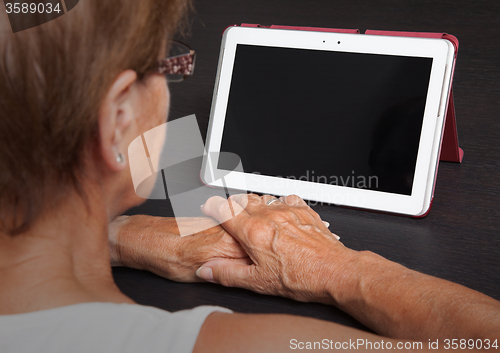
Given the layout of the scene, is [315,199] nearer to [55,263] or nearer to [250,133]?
[250,133]

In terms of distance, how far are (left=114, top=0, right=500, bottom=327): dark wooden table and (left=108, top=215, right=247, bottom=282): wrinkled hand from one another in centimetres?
2

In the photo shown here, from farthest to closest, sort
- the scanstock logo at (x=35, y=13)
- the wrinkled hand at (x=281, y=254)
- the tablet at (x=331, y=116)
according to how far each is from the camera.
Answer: the tablet at (x=331, y=116) → the wrinkled hand at (x=281, y=254) → the scanstock logo at (x=35, y=13)

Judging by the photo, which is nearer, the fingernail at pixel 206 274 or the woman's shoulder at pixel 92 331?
the woman's shoulder at pixel 92 331

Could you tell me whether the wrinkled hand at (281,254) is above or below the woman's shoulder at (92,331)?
below

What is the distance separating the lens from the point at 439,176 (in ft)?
2.52

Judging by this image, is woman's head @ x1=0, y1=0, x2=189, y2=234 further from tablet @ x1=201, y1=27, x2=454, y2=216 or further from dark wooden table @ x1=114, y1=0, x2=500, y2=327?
tablet @ x1=201, y1=27, x2=454, y2=216

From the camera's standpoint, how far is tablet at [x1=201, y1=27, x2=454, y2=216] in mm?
703

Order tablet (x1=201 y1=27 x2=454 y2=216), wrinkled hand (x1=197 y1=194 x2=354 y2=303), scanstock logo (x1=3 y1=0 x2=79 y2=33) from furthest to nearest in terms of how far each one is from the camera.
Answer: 1. tablet (x1=201 y1=27 x2=454 y2=216)
2. wrinkled hand (x1=197 y1=194 x2=354 y2=303)
3. scanstock logo (x1=3 y1=0 x2=79 y2=33)

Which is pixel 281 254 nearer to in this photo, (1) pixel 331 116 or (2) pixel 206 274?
(2) pixel 206 274

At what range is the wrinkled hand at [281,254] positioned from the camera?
583mm

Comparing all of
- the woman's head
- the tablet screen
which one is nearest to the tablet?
the tablet screen

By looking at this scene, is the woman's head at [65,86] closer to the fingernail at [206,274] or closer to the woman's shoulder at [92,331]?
the woman's shoulder at [92,331]

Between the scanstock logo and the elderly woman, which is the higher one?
the scanstock logo

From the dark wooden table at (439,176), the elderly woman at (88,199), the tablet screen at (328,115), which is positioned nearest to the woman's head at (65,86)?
the elderly woman at (88,199)
